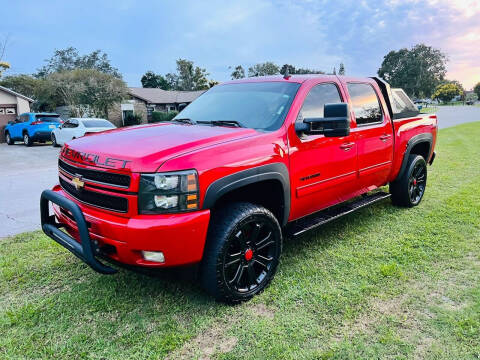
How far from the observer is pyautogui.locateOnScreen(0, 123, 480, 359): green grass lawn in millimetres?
2468

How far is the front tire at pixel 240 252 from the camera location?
277 cm

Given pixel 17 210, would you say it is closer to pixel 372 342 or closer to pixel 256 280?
pixel 256 280

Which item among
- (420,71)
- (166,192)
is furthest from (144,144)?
(420,71)

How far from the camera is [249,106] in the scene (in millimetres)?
3672

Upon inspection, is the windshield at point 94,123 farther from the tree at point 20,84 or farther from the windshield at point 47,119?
the tree at point 20,84

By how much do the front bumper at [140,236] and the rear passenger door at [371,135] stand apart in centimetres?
239

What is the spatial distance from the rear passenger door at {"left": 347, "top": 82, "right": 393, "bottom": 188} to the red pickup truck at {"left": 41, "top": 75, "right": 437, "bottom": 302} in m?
0.02

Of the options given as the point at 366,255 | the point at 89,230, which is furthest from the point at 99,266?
the point at 366,255

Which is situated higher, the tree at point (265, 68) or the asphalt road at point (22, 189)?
the tree at point (265, 68)

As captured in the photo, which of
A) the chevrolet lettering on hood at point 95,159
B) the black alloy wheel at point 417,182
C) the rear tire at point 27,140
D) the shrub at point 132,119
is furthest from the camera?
the shrub at point 132,119

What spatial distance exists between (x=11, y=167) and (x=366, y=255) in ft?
36.3

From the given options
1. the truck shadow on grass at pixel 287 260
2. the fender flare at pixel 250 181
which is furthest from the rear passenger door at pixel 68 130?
the fender flare at pixel 250 181

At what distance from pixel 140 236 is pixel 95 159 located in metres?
0.75

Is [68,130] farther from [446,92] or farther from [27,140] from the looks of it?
[446,92]
